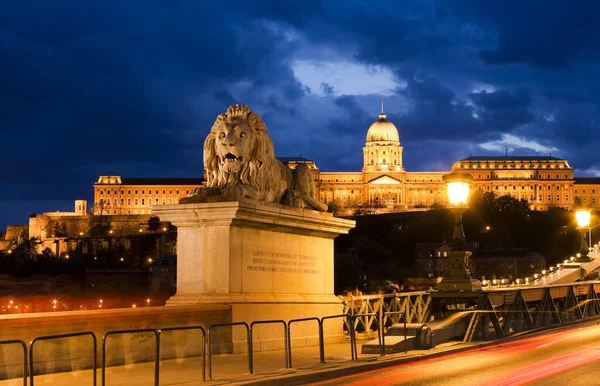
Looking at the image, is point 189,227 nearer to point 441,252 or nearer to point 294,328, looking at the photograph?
point 294,328

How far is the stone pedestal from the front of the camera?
19766 millimetres

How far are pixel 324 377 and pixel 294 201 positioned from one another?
7.11 m

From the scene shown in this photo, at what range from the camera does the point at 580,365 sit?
17.9 m

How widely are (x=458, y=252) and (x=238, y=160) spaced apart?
588cm

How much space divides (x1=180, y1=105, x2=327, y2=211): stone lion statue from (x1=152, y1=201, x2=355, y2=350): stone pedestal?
1.60ft

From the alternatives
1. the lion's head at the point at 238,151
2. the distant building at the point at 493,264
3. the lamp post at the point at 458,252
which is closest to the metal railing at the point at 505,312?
the lamp post at the point at 458,252

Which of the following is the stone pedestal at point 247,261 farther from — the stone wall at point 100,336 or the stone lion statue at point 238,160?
the stone wall at point 100,336

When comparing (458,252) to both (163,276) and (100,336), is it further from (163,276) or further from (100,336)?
(163,276)

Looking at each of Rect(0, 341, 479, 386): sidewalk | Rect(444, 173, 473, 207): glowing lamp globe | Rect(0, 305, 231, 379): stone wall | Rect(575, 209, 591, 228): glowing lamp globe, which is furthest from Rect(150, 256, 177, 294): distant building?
Rect(0, 305, 231, 379): stone wall

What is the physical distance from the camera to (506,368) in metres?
17.5

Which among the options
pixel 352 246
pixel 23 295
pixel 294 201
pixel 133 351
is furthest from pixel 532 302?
pixel 352 246

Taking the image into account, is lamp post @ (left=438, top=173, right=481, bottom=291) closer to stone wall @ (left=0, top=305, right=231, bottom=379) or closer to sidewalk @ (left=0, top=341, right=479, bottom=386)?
sidewalk @ (left=0, top=341, right=479, bottom=386)

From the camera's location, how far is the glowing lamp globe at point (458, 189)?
76.0 feet

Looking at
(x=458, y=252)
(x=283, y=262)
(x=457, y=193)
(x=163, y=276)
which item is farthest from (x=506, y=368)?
(x=163, y=276)
